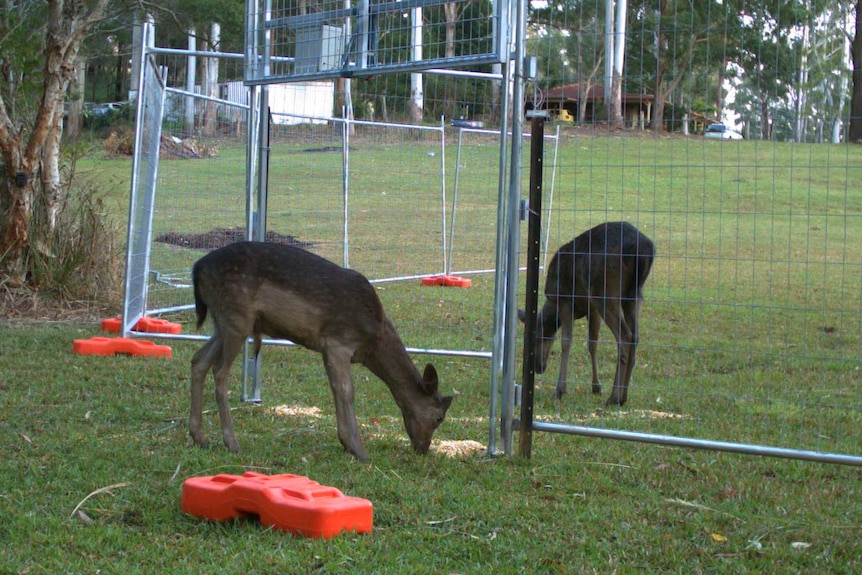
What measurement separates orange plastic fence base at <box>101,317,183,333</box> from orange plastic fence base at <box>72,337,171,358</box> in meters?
0.86

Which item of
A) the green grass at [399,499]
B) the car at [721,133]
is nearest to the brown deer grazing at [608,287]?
the green grass at [399,499]

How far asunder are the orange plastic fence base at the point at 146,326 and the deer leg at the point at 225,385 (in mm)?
3925

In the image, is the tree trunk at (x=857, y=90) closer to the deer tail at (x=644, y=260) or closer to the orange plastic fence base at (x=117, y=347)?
the deer tail at (x=644, y=260)

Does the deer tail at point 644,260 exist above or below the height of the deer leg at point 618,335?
above

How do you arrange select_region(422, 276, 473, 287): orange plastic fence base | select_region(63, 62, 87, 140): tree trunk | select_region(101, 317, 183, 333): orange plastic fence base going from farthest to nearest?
select_region(63, 62, 87, 140): tree trunk → select_region(422, 276, 473, 287): orange plastic fence base → select_region(101, 317, 183, 333): orange plastic fence base

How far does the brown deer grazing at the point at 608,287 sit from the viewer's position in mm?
8492

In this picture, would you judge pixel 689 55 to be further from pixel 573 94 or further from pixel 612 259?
pixel 612 259

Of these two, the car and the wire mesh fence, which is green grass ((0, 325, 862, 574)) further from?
the car

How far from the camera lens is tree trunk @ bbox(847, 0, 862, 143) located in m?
5.72

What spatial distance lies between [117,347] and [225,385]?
3264 mm

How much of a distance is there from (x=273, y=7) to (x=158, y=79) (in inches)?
107

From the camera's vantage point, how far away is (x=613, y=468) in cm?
654

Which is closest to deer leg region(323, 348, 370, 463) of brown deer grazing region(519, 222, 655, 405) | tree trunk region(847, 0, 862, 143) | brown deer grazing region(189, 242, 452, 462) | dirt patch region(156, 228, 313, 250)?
brown deer grazing region(189, 242, 452, 462)

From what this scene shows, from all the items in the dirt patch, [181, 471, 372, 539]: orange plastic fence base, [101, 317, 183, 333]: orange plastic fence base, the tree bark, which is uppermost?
the tree bark
